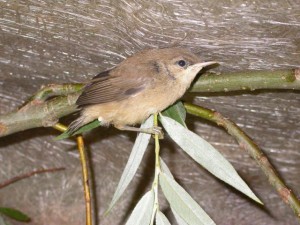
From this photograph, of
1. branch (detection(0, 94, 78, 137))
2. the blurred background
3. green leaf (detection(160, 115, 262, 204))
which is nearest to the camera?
green leaf (detection(160, 115, 262, 204))

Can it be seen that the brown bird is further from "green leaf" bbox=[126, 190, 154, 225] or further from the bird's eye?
"green leaf" bbox=[126, 190, 154, 225]

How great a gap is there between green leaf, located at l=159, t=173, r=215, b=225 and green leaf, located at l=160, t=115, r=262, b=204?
0.09m

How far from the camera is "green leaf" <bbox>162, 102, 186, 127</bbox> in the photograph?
1648 millimetres

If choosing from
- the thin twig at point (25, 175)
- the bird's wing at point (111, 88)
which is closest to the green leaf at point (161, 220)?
the bird's wing at point (111, 88)

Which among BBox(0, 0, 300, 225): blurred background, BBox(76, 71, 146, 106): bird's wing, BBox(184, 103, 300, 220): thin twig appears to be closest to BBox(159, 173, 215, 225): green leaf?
BBox(184, 103, 300, 220): thin twig

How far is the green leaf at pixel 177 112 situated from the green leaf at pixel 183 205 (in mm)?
194

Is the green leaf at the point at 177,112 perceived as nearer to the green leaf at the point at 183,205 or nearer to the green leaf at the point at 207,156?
the green leaf at the point at 207,156

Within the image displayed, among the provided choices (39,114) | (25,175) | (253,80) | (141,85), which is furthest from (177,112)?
(25,175)

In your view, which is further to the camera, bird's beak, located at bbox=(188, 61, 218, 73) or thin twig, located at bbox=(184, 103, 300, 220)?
bird's beak, located at bbox=(188, 61, 218, 73)

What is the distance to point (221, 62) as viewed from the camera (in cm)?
177

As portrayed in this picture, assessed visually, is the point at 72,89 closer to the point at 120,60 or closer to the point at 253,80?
the point at 120,60

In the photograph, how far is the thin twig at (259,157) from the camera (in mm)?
1473

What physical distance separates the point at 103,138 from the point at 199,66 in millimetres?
850

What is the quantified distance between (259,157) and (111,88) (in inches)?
18.6
